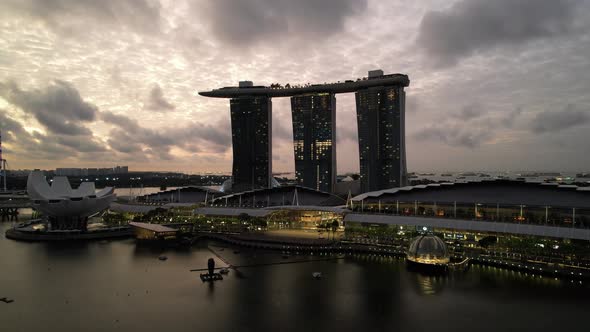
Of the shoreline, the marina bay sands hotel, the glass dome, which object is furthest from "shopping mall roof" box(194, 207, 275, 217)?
the marina bay sands hotel

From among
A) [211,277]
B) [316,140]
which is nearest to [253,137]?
[316,140]

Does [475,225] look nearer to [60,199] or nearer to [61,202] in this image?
[61,202]

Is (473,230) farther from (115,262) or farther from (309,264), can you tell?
(115,262)

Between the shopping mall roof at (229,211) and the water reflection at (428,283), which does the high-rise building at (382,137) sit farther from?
the water reflection at (428,283)

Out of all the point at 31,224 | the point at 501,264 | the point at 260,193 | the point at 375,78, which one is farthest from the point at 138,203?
the point at 375,78

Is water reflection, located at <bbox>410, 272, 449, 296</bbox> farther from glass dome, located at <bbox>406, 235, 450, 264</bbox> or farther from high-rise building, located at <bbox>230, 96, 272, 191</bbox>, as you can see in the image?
high-rise building, located at <bbox>230, 96, 272, 191</bbox>

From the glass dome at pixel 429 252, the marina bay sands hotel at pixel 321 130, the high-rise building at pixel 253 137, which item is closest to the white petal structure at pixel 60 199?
the glass dome at pixel 429 252
